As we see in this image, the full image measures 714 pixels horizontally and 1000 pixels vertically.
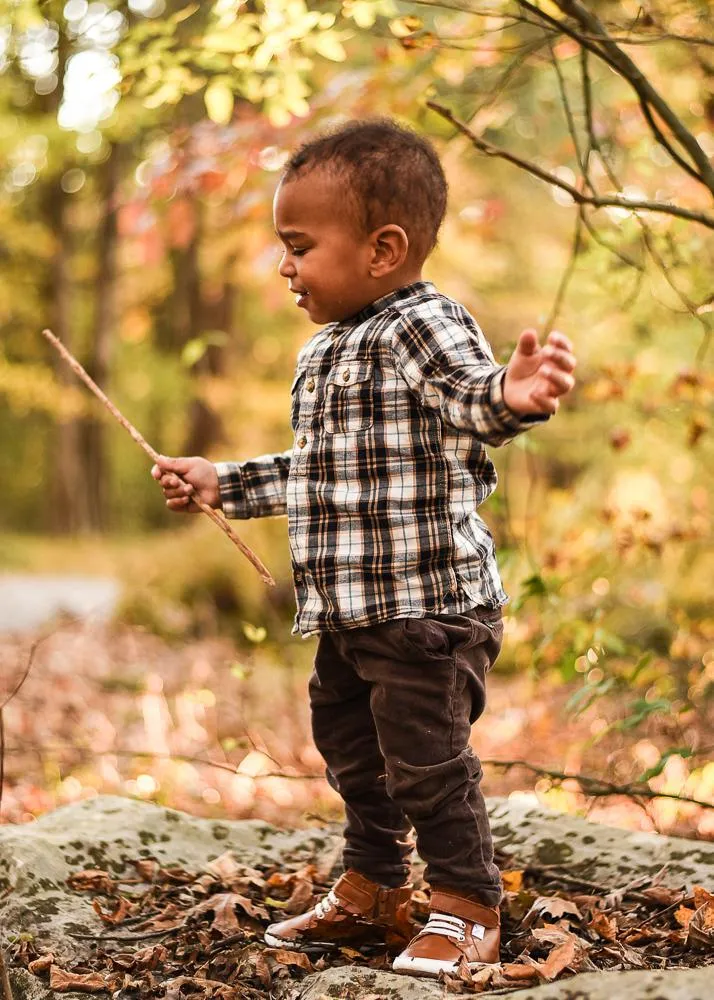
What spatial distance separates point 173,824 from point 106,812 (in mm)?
204

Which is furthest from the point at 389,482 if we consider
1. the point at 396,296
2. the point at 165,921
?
the point at 165,921

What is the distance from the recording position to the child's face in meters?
2.29

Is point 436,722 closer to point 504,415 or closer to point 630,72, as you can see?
point 504,415

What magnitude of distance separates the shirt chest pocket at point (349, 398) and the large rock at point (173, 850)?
1150 millimetres

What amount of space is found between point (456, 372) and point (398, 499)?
1.06ft

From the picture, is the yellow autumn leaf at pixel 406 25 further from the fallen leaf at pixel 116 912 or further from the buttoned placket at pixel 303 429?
the fallen leaf at pixel 116 912

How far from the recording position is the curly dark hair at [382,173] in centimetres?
228

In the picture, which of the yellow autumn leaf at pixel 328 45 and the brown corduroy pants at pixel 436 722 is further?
the yellow autumn leaf at pixel 328 45

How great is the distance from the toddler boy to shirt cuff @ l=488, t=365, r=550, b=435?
0.21 meters

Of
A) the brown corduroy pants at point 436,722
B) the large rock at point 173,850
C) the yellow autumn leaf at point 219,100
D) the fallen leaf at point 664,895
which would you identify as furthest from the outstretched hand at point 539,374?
the yellow autumn leaf at point 219,100

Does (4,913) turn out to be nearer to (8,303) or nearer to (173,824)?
(173,824)

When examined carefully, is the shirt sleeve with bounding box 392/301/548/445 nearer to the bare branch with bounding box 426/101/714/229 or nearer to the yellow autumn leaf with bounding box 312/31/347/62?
the bare branch with bounding box 426/101/714/229

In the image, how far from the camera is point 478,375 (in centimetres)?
207

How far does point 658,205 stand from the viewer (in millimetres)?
2633
